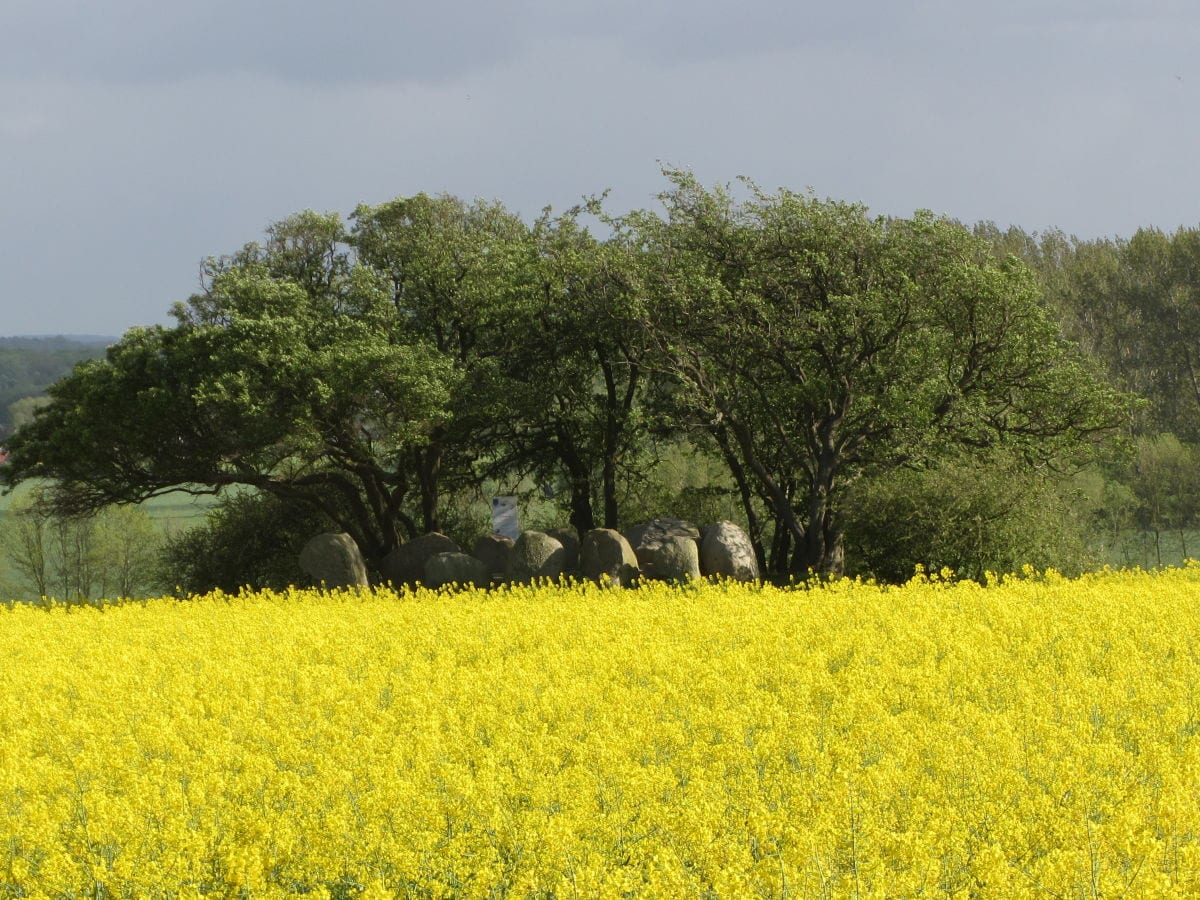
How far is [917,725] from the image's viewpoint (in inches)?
348

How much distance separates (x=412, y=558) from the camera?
85.8 feet

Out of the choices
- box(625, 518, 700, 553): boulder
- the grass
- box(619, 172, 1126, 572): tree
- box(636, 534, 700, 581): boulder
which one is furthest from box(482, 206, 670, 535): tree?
the grass

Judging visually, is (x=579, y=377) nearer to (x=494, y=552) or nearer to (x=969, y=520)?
(x=494, y=552)

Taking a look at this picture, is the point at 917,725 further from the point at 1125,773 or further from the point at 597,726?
the point at 597,726

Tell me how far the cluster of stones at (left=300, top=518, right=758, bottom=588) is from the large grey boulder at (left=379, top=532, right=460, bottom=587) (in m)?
0.02

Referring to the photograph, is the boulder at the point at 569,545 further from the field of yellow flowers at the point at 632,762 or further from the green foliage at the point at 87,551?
the green foliage at the point at 87,551

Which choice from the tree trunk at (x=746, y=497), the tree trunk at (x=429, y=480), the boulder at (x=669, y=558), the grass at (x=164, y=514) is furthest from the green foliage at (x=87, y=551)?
the boulder at (x=669, y=558)

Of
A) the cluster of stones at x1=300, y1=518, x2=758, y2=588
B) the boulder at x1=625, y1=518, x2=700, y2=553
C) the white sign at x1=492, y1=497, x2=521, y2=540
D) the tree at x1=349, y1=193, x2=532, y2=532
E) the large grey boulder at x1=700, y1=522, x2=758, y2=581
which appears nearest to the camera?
the cluster of stones at x1=300, y1=518, x2=758, y2=588

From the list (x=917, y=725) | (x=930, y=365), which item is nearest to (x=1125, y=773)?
(x=917, y=725)

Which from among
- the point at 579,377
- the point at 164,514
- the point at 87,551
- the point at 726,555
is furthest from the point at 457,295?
the point at 164,514

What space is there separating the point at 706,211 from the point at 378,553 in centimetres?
1129

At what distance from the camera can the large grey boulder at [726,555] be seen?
23953 mm

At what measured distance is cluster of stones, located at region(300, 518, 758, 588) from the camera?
23.6 meters

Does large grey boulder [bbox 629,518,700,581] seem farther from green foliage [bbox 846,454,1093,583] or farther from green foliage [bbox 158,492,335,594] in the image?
green foliage [bbox 158,492,335,594]
